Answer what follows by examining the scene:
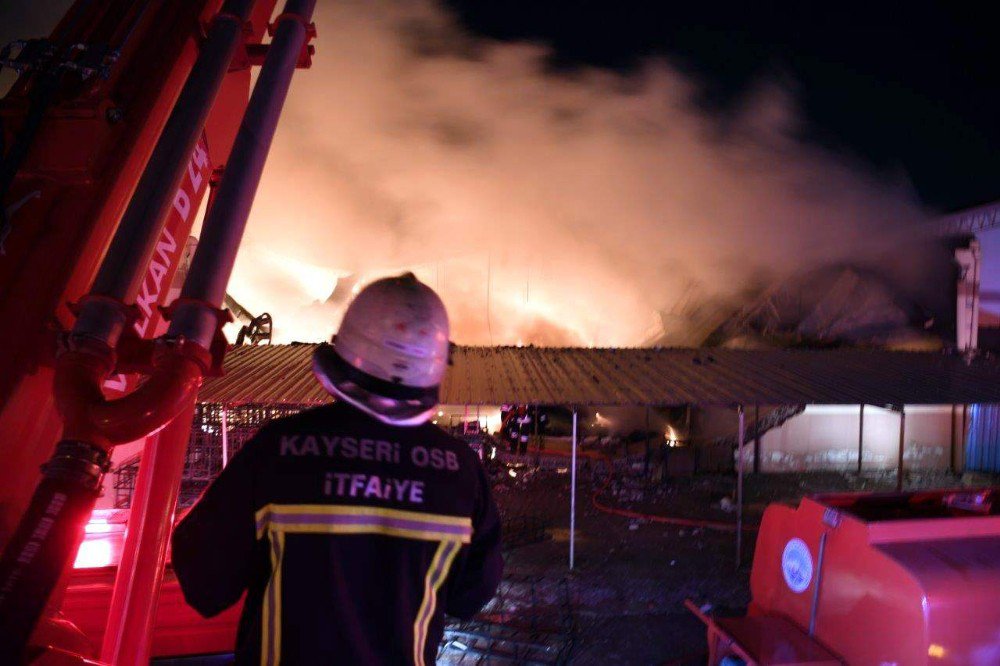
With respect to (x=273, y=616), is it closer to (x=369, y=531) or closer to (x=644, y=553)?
(x=369, y=531)

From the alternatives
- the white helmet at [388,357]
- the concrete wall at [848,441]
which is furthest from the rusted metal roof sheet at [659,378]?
the white helmet at [388,357]

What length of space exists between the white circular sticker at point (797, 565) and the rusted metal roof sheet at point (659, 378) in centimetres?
303

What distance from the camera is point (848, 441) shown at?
14562mm

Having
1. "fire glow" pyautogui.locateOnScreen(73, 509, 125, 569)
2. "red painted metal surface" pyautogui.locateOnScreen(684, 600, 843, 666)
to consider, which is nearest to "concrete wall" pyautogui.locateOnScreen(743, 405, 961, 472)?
"red painted metal surface" pyautogui.locateOnScreen(684, 600, 843, 666)

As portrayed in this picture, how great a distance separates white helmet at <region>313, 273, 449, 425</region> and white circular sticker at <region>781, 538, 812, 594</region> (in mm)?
3838

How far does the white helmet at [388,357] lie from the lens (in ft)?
5.17

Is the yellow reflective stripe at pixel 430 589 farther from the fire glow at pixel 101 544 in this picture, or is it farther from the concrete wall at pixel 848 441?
the concrete wall at pixel 848 441

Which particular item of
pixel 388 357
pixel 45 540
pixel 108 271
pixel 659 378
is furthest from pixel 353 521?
pixel 659 378

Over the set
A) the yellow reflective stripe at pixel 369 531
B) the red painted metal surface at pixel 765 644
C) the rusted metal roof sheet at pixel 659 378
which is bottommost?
the red painted metal surface at pixel 765 644

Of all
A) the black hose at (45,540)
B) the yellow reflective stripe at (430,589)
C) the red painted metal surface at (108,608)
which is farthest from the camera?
the red painted metal surface at (108,608)

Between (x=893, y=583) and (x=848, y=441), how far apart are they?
42.5ft

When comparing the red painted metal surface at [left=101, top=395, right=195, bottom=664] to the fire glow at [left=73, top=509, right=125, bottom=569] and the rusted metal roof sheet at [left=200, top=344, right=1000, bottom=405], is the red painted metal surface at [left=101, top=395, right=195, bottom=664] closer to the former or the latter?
the fire glow at [left=73, top=509, right=125, bottom=569]

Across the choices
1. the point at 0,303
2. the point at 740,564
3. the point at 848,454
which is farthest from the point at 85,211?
the point at 848,454

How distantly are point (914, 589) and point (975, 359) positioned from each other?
1035 centimetres
